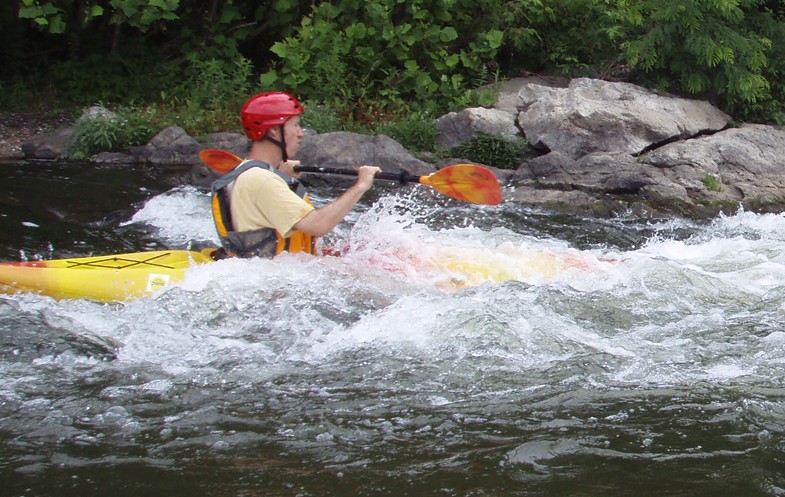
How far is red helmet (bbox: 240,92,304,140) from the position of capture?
14.3 ft

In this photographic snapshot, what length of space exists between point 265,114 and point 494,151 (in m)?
4.94

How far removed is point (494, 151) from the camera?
901 cm

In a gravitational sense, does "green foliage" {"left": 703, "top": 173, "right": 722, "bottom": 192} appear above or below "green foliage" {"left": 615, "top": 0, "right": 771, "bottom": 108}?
below

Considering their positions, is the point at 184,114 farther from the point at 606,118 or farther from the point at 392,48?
the point at 606,118

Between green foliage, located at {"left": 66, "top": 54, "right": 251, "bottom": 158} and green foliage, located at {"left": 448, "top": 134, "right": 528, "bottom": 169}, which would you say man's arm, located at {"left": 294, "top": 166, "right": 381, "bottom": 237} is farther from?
green foliage, located at {"left": 66, "top": 54, "right": 251, "bottom": 158}

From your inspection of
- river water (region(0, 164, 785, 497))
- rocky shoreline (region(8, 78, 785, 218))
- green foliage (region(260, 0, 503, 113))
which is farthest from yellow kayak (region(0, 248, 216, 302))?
green foliage (region(260, 0, 503, 113))

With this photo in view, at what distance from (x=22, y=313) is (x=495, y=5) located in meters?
7.87

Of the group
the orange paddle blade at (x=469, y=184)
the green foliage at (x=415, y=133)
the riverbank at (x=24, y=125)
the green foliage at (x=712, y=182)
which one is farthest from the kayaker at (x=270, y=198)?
the riverbank at (x=24, y=125)

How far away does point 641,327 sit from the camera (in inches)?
170

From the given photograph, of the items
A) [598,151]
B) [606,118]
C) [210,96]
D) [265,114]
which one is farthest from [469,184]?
[210,96]

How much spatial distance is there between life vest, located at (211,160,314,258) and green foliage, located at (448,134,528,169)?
15.8 feet

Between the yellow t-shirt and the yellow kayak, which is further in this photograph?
the yellow kayak

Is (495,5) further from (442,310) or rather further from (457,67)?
(442,310)

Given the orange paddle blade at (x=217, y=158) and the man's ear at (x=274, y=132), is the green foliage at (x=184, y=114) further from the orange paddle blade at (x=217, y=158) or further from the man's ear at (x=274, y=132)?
the man's ear at (x=274, y=132)
